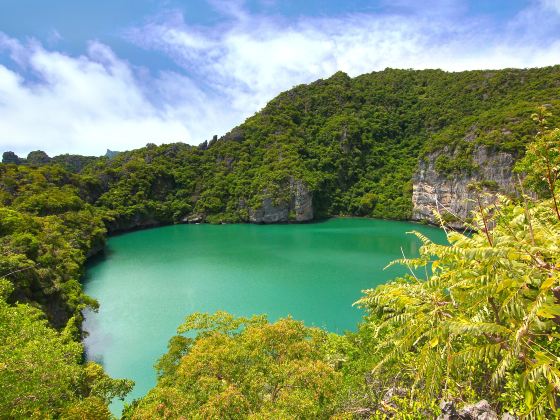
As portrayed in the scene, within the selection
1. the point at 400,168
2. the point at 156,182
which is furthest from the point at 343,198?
the point at 156,182

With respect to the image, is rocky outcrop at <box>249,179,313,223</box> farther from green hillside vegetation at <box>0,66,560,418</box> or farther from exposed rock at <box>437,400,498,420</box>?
exposed rock at <box>437,400,498,420</box>

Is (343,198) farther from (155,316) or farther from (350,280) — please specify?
(155,316)

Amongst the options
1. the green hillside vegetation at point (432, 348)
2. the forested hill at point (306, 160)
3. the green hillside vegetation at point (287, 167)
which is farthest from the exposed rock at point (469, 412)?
the forested hill at point (306, 160)

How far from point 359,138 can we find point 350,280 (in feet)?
189

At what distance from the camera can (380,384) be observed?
7.41m

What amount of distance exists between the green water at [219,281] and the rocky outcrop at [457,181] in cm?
673

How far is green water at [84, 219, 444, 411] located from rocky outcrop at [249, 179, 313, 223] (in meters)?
Answer: 10.6

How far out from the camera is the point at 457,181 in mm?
52781

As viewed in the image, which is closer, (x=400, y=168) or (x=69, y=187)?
(x=69, y=187)

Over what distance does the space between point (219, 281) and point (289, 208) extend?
1371 inches

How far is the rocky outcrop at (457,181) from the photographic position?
155 feet

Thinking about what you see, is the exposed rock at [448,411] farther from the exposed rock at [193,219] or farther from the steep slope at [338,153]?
the exposed rock at [193,219]

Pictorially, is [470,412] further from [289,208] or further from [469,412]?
[289,208]

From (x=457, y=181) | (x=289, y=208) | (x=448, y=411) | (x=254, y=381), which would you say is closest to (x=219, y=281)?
(x=254, y=381)
